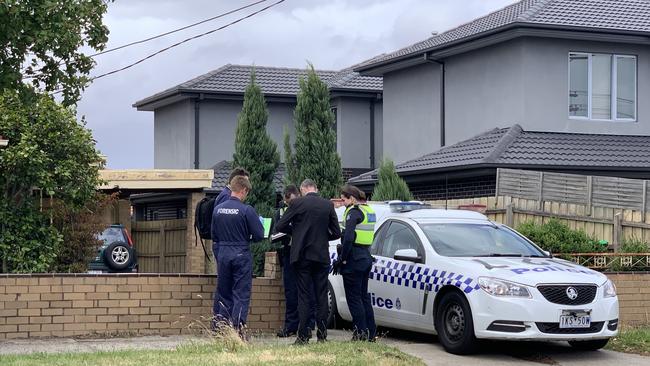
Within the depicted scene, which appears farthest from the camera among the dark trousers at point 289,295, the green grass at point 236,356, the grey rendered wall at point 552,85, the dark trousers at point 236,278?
the grey rendered wall at point 552,85

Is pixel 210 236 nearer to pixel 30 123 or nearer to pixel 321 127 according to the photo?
pixel 30 123

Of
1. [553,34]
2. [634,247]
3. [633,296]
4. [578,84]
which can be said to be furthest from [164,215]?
[633,296]

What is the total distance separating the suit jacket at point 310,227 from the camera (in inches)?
462

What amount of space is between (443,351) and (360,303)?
1041 millimetres

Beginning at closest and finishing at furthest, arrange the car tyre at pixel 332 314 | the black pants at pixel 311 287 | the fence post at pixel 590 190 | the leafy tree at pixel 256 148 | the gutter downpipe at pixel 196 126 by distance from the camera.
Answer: the black pants at pixel 311 287
the car tyre at pixel 332 314
the fence post at pixel 590 190
the leafy tree at pixel 256 148
the gutter downpipe at pixel 196 126

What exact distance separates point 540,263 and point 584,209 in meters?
8.28

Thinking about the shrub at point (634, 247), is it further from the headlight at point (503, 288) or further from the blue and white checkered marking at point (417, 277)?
the headlight at point (503, 288)

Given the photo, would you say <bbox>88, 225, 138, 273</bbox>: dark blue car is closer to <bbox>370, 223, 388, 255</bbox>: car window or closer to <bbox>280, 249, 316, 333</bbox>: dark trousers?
<bbox>370, 223, 388, 255</bbox>: car window

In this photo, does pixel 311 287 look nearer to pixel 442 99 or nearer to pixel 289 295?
pixel 289 295

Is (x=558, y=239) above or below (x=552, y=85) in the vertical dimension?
below

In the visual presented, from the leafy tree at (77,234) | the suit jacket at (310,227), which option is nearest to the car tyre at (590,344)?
the suit jacket at (310,227)

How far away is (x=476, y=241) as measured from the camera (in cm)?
1305

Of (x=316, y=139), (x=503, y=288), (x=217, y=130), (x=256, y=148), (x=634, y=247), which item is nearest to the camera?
(x=503, y=288)

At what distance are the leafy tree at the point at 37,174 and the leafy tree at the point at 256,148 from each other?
37.6ft
